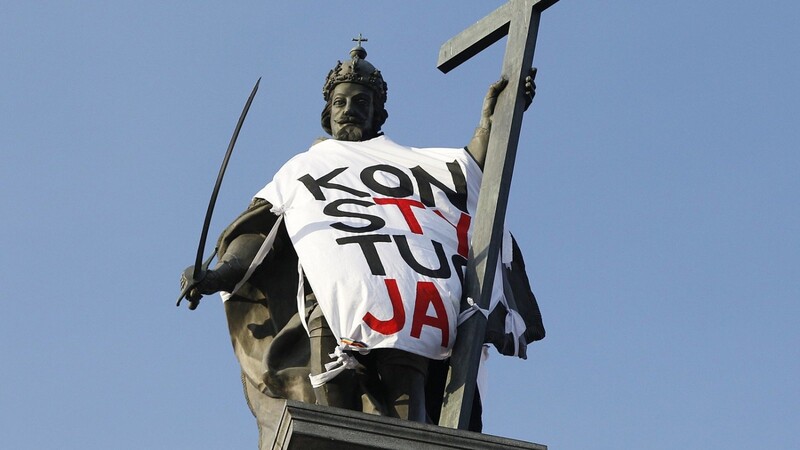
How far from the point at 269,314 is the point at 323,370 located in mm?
1015

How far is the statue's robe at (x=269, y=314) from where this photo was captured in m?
11.9

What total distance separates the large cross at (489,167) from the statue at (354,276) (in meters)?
0.13

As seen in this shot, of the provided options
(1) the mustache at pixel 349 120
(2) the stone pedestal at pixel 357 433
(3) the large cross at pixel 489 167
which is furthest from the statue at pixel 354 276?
(2) the stone pedestal at pixel 357 433

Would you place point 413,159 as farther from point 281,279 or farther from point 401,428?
point 401,428

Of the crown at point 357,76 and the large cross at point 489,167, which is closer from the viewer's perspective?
the large cross at point 489,167

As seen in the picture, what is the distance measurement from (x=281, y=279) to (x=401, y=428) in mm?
2498

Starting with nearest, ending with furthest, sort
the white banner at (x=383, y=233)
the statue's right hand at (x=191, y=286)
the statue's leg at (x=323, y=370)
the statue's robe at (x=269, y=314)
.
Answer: the white banner at (x=383, y=233)
the statue's leg at (x=323, y=370)
the statue's right hand at (x=191, y=286)
the statue's robe at (x=269, y=314)

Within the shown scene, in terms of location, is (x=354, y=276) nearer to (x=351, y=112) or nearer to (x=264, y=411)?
(x=264, y=411)

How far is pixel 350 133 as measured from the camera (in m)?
12.9

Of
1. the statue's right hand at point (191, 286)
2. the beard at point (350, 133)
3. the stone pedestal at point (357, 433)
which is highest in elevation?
the beard at point (350, 133)

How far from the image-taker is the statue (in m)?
11.2

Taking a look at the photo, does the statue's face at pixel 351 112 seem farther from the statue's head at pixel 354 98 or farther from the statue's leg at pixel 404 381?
the statue's leg at pixel 404 381

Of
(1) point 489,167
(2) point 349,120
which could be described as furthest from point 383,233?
(2) point 349,120

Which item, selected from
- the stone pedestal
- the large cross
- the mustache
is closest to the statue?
the mustache
